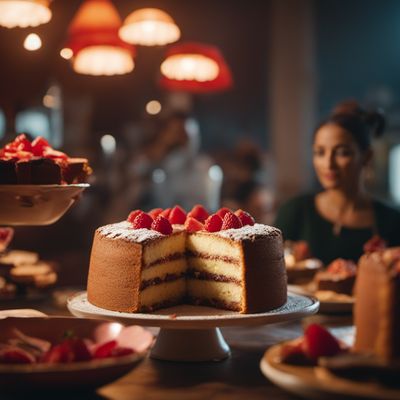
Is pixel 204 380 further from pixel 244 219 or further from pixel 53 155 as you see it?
pixel 53 155

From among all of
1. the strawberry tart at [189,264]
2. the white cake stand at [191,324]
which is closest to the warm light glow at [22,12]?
the strawberry tart at [189,264]

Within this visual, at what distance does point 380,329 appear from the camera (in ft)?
5.00

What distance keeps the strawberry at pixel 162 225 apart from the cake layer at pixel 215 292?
0.25 meters

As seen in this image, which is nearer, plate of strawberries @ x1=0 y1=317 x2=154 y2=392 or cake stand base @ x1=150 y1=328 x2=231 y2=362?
plate of strawberries @ x1=0 y1=317 x2=154 y2=392

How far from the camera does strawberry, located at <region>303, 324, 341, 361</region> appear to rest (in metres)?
1.58

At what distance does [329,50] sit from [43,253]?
5.68m

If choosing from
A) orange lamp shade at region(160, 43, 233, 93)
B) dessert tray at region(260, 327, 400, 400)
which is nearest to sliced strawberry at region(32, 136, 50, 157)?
dessert tray at region(260, 327, 400, 400)

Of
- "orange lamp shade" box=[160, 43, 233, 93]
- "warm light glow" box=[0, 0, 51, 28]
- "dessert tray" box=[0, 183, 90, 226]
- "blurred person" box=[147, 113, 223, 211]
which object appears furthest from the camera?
"blurred person" box=[147, 113, 223, 211]

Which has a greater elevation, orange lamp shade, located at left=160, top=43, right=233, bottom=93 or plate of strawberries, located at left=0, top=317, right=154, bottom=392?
orange lamp shade, located at left=160, top=43, right=233, bottom=93

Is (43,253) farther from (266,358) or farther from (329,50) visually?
(266,358)

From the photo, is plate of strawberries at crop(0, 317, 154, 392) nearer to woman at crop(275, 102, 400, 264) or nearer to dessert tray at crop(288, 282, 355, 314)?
dessert tray at crop(288, 282, 355, 314)

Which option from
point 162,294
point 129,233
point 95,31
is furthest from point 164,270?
point 95,31

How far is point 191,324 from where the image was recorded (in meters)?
2.08

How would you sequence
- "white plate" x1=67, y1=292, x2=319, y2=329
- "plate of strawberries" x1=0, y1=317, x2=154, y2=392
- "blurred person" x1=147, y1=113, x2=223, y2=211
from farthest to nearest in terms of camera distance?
"blurred person" x1=147, y1=113, x2=223, y2=211 → "white plate" x1=67, y1=292, x2=319, y2=329 → "plate of strawberries" x1=0, y1=317, x2=154, y2=392
